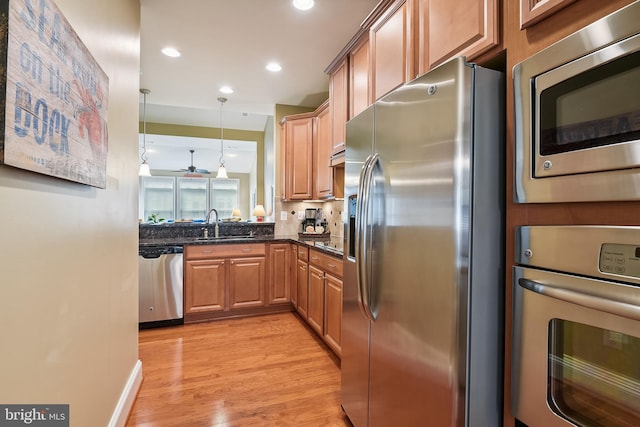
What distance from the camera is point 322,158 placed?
3396 mm

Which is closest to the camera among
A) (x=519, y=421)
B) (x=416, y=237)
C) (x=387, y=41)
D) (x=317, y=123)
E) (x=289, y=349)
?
(x=519, y=421)

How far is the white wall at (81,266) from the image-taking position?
0.81 metres

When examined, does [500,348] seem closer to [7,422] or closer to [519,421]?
[519,421]

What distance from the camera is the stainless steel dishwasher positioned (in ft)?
10.0

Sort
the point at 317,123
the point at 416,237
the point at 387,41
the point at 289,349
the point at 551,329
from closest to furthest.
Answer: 1. the point at 551,329
2. the point at 416,237
3. the point at 387,41
4. the point at 289,349
5. the point at 317,123

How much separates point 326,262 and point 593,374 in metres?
1.93

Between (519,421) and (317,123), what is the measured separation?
3.23 metres

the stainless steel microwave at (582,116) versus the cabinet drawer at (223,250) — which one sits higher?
the stainless steel microwave at (582,116)

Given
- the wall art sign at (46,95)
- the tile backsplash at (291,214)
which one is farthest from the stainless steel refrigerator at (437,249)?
the tile backsplash at (291,214)

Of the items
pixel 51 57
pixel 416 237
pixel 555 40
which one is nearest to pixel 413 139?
pixel 416 237

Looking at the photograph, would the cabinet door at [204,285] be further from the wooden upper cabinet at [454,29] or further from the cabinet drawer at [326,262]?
the wooden upper cabinet at [454,29]

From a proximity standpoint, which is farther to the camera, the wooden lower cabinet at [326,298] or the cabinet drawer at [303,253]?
the cabinet drawer at [303,253]

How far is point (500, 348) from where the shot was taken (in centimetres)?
102

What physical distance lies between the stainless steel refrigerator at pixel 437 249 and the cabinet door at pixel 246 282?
2.33 meters
